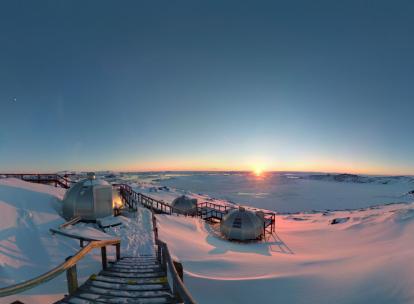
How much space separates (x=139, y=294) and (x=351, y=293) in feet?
20.9

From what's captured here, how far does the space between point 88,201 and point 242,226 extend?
508 inches

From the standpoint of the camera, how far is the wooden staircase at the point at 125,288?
4.70 meters

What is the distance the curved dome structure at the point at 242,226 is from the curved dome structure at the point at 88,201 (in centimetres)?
1035

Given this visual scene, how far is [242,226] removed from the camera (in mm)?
20797

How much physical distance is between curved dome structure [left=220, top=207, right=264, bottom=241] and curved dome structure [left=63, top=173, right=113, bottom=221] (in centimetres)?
1035

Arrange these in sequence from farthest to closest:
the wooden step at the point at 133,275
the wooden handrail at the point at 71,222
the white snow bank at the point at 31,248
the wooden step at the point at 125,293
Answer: the wooden handrail at the point at 71,222 → the white snow bank at the point at 31,248 → the wooden step at the point at 133,275 → the wooden step at the point at 125,293

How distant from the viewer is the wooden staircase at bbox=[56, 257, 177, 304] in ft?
15.4

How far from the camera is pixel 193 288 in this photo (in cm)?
729

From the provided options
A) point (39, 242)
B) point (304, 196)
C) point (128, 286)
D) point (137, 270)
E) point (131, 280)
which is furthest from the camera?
point (304, 196)

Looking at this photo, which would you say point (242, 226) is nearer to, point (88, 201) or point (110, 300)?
point (88, 201)

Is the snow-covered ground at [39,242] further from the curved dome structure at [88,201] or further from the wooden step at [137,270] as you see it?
the wooden step at [137,270]

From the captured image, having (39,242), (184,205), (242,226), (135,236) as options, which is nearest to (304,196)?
(184,205)

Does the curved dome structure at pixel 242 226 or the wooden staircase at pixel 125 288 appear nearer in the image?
the wooden staircase at pixel 125 288

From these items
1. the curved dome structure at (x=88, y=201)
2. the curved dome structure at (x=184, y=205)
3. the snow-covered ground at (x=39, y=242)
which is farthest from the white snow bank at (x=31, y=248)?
the curved dome structure at (x=184, y=205)
